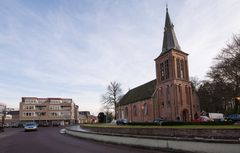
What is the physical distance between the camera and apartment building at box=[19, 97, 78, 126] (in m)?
109

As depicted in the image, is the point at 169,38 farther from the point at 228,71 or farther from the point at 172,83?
the point at 228,71

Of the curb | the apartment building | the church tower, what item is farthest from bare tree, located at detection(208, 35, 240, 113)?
the apartment building

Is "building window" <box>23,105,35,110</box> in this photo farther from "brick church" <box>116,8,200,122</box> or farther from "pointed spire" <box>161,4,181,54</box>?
"pointed spire" <box>161,4,181,54</box>

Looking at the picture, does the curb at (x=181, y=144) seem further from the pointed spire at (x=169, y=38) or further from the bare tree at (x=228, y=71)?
the pointed spire at (x=169, y=38)

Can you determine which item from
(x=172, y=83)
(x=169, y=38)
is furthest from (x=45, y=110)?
(x=172, y=83)

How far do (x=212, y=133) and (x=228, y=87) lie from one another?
87.4 feet

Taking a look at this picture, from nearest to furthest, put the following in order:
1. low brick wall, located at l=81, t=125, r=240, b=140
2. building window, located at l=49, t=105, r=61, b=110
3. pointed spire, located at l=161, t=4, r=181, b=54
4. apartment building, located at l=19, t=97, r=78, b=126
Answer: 1. low brick wall, located at l=81, t=125, r=240, b=140
2. pointed spire, located at l=161, t=4, r=181, b=54
3. apartment building, located at l=19, t=97, r=78, b=126
4. building window, located at l=49, t=105, r=61, b=110

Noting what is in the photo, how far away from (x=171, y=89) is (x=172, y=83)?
127 cm

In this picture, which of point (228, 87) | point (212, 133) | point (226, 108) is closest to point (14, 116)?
point (226, 108)

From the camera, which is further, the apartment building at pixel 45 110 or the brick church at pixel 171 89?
the apartment building at pixel 45 110

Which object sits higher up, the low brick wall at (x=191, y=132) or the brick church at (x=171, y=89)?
the brick church at (x=171, y=89)

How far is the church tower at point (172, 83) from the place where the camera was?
51625 mm

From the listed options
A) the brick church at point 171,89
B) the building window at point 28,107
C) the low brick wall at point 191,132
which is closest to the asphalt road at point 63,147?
the low brick wall at point 191,132

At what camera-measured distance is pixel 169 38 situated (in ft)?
184
